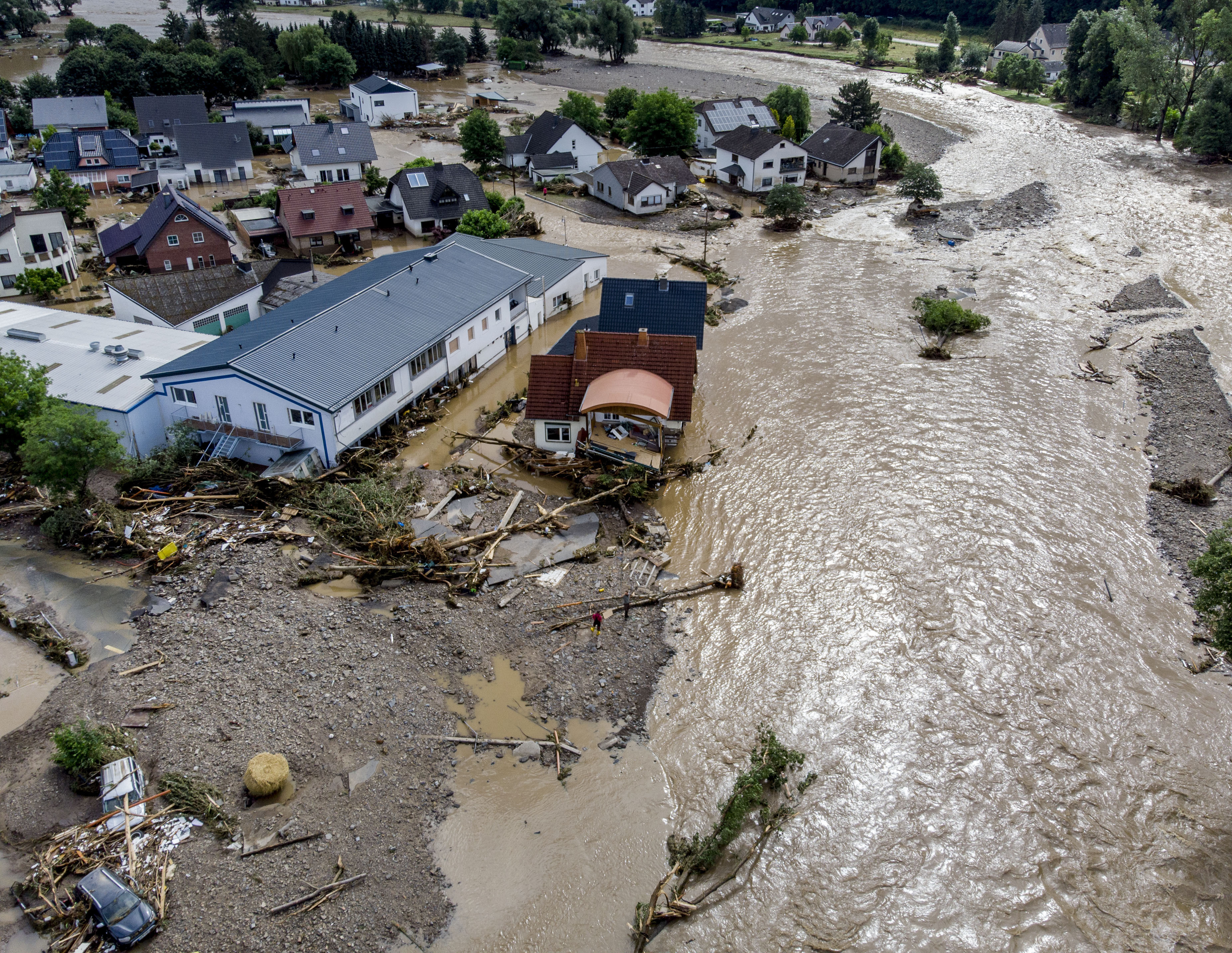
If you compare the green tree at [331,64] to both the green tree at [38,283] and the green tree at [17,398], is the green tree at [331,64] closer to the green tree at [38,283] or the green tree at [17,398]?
the green tree at [38,283]

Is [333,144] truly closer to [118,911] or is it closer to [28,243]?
[28,243]

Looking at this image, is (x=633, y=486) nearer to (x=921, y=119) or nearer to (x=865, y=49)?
(x=921, y=119)

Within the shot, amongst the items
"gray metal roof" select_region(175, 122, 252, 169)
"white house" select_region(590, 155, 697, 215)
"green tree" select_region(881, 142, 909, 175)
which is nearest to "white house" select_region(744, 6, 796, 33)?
"green tree" select_region(881, 142, 909, 175)

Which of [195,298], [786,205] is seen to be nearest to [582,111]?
[786,205]

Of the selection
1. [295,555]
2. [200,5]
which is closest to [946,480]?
[295,555]

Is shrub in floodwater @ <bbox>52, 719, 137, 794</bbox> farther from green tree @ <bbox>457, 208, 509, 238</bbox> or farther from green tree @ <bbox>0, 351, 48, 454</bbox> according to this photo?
green tree @ <bbox>457, 208, 509, 238</bbox>

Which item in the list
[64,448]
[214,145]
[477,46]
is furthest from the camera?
[477,46]
